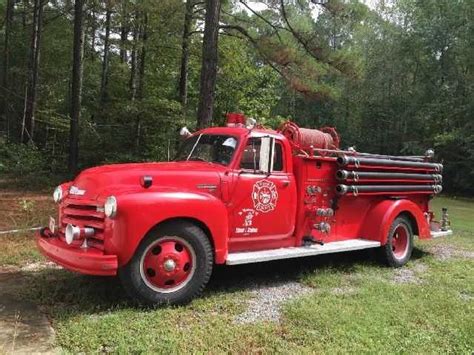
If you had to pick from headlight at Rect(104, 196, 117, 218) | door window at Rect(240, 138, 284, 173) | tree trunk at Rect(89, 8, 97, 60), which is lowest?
headlight at Rect(104, 196, 117, 218)

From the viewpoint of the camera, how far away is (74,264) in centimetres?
537

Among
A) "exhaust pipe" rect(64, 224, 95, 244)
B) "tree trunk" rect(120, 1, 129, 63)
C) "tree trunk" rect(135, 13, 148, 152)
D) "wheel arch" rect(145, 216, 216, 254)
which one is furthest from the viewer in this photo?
"tree trunk" rect(120, 1, 129, 63)

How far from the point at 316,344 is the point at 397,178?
4379 millimetres

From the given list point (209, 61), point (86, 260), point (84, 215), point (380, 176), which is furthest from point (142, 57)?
point (86, 260)

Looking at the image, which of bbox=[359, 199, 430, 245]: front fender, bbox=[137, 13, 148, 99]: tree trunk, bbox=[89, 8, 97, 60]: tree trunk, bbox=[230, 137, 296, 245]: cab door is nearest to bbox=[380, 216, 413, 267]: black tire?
bbox=[359, 199, 430, 245]: front fender

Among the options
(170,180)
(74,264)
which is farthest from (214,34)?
(74,264)

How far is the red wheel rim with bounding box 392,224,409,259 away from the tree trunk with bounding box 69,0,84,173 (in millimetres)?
13437

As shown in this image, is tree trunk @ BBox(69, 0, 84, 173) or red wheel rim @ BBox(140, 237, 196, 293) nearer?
red wheel rim @ BBox(140, 237, 196, 293)

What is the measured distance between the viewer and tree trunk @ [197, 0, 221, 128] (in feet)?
39.1

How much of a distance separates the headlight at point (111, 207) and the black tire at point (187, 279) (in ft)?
1.56

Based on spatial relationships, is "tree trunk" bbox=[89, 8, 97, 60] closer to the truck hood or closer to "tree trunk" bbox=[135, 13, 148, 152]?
"tree trunk" bbox=[135, 13, 148, 152]

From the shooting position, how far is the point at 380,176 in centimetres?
817

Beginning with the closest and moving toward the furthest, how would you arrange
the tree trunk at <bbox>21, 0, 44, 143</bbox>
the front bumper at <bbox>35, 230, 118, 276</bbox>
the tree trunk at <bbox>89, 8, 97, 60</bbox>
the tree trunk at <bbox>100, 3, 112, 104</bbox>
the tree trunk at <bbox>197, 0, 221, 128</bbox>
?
the front bumper at <bbox>35, 230, 118, 276</bbox>, the tree trunk at <bbox>197, 0, 221, 128</bbox>, the tree trunk at <bbox>21, 0, 44, 143</bbox>, the tree trunk at <bbox>100, 3, 112, 104</bbox>, the tree trunk at <bbox>89, 8, 97, 60</bbox>

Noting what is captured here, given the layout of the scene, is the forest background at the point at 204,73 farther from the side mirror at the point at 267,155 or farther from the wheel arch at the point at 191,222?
the wheel arch at the point at 191,222
